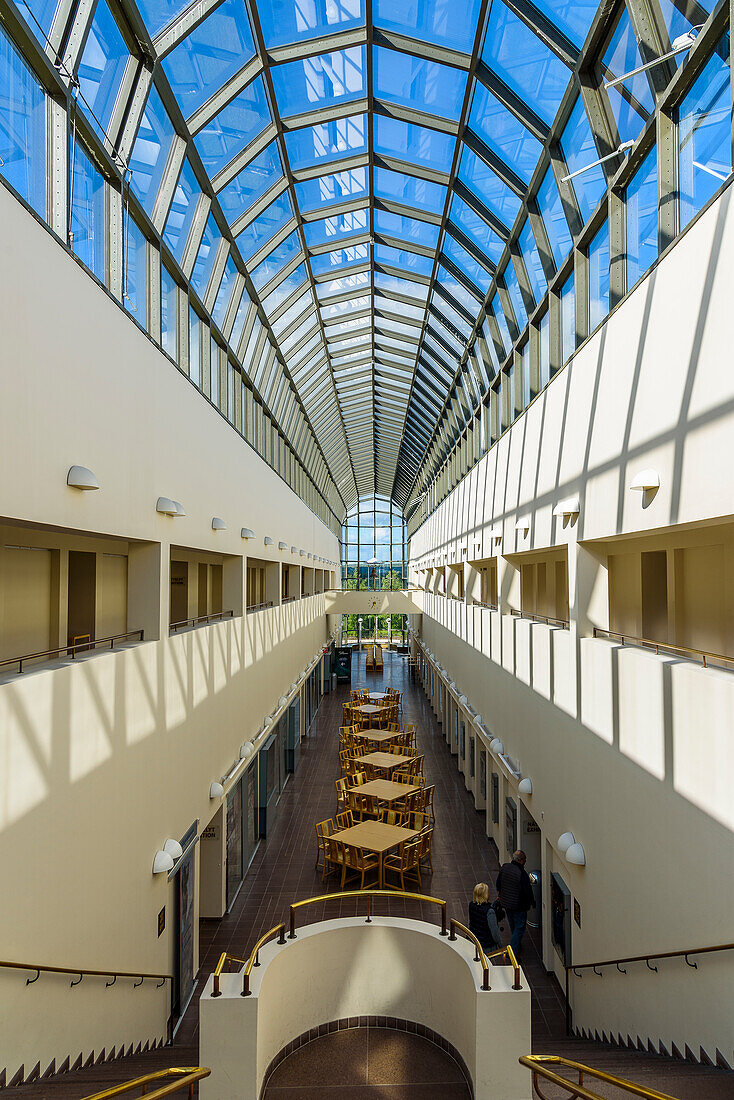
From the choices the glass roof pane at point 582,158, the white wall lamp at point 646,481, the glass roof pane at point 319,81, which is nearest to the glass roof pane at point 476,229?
the glass roof pane at point 319,81

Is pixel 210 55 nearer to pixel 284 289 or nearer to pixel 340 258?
pixel 284 289

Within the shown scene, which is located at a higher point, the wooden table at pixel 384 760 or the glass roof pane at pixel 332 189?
the glass roof pane at pixel 332 189

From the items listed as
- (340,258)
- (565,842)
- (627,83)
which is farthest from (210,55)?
(565,842)

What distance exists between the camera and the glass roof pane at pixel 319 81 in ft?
25.0

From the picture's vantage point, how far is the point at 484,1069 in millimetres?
5250

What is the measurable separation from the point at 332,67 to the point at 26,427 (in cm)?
668

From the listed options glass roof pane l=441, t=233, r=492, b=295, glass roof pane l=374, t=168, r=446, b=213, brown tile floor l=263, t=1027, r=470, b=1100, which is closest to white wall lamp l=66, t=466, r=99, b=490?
brown tile floor l=263, t=1027, r=470, b=1100

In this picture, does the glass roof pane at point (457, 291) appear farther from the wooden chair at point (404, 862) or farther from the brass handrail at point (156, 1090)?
the brass handrail at point (156, 1090)

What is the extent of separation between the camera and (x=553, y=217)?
7.54 metres

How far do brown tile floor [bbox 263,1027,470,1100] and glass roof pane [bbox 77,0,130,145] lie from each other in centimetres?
790

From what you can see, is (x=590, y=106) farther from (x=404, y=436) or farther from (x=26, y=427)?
(x=404, y=436)

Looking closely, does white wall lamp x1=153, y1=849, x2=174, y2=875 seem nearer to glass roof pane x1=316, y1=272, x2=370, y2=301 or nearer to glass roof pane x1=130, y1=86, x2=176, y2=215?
glass roof pane x1=130, y1=86, x2=176, y2=215

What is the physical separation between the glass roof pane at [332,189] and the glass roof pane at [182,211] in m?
3.02

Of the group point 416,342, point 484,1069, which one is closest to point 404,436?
point 416,342
